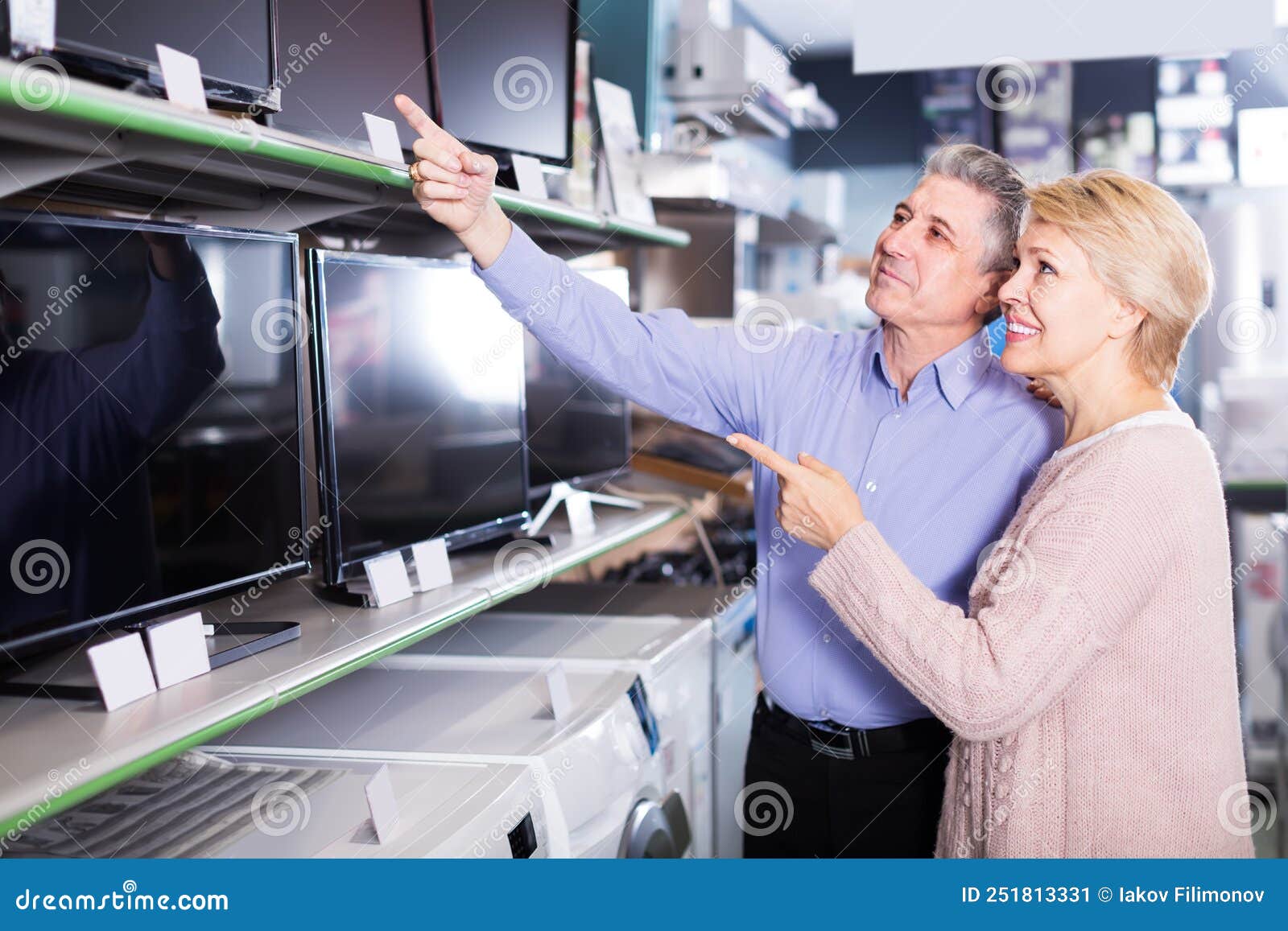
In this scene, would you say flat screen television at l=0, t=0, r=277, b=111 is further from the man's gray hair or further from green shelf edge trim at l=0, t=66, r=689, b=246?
the man's gray hair

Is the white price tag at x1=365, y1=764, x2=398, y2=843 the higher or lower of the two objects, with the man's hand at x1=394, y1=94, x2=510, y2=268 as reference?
lower

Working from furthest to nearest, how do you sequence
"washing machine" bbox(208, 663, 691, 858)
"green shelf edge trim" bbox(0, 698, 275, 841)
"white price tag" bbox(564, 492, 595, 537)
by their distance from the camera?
"white price tag" bbox(564, 492, 595, 537)
"washing machine" bbox(208, 663, 691, 858)
"green shelf edge trim" bbox(0, 698, 275, 841)

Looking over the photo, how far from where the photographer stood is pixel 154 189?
1649mm

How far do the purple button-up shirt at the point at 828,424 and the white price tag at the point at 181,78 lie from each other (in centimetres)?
49

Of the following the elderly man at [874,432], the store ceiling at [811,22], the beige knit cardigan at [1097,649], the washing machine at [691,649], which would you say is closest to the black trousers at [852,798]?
the elderly man at [874,432]

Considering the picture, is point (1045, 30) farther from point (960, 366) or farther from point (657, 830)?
point (657, 830)

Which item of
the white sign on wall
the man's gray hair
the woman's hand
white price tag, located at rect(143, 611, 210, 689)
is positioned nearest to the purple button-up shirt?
the man's gray hair

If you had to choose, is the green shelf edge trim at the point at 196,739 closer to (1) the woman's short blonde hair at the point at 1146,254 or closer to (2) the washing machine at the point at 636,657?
(2) the washing machine at the point at 636,657

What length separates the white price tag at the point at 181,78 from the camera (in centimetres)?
126

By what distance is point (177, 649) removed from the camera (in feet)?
4.43

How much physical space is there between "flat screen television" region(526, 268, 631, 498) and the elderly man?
1.66 ft

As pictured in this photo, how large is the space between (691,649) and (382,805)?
117 centimetres

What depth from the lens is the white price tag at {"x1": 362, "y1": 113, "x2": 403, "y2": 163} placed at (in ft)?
5.43
